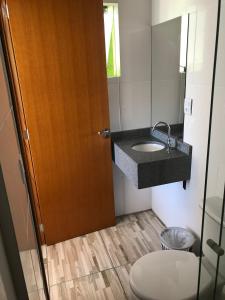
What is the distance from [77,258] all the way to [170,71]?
1.77 m

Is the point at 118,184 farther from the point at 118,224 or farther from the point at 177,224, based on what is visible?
the point at 177,224

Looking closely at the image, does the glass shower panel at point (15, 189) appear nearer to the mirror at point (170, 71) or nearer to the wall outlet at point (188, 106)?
the wall outlet at point (188, 106)

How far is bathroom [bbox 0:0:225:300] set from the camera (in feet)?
4.94

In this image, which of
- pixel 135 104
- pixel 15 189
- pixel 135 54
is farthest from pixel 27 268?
pixel 135 54

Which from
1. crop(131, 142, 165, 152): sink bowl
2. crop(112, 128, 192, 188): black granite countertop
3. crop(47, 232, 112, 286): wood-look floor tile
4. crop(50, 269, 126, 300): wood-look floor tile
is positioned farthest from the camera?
crop(131, 142, 165, 152): sink bowl

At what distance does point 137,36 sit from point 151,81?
0.41m

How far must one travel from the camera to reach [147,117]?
2516 millimetres

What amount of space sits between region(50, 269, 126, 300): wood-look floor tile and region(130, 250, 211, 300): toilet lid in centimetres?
51

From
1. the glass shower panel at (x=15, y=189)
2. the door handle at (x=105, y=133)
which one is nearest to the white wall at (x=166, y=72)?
the door handle at (x=105, y=133)

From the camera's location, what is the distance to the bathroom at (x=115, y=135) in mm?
1505

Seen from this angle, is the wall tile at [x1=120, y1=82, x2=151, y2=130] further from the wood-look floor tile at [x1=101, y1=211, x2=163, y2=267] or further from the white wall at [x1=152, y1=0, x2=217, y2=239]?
the wood-look floor tile at [x1=101, y1=211, x2=163, y2=267]

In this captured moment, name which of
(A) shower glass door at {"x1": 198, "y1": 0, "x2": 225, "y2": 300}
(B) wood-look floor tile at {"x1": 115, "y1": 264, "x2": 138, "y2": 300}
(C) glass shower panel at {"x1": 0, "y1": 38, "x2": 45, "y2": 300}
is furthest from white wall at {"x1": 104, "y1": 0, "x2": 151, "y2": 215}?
(C) glass shower panel at {"x1": 0, "y1": 38, "x2": 45, "y2": 300}

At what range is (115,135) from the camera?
8.06ft

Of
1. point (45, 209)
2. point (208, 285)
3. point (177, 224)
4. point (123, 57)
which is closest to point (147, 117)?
point (123, 57)
